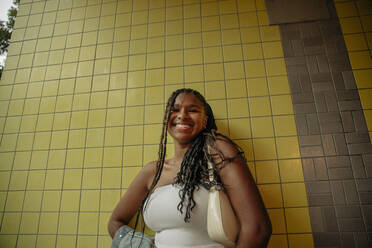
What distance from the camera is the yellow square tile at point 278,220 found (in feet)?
4.92

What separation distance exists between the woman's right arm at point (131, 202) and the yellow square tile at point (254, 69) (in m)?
1.16

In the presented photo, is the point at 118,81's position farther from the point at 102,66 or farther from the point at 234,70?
the point at 234,70

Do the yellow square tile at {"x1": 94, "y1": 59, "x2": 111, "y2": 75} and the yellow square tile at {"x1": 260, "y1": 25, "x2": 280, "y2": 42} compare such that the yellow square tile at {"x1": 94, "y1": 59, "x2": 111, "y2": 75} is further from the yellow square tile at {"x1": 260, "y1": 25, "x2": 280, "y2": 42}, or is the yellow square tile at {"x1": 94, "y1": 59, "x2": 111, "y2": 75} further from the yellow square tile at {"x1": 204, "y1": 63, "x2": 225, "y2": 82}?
the yellow square tile at {"x1": 260, "y1": 25, "x2": 280, "y2": 42}

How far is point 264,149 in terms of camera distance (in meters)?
1.67

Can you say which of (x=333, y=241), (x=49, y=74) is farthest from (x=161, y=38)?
(x=333, y=241)

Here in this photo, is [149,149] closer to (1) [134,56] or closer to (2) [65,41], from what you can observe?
(1) [134,56]

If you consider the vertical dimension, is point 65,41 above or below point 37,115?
above

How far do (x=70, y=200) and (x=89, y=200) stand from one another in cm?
18

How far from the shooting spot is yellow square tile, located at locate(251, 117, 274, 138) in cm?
170

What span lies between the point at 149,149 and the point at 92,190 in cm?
59

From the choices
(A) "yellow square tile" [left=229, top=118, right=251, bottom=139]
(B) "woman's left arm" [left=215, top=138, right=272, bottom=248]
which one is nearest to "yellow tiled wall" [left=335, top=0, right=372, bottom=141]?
(A) "yellow square tile" [left=229, top=118, right=251, bottom=139]

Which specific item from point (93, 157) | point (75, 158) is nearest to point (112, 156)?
point (93, 157)

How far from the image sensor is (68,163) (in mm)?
1875

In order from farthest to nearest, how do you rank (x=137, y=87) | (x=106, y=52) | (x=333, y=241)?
(x=106, y=52) < (x=137, y=87) < (x=333, y=241)
